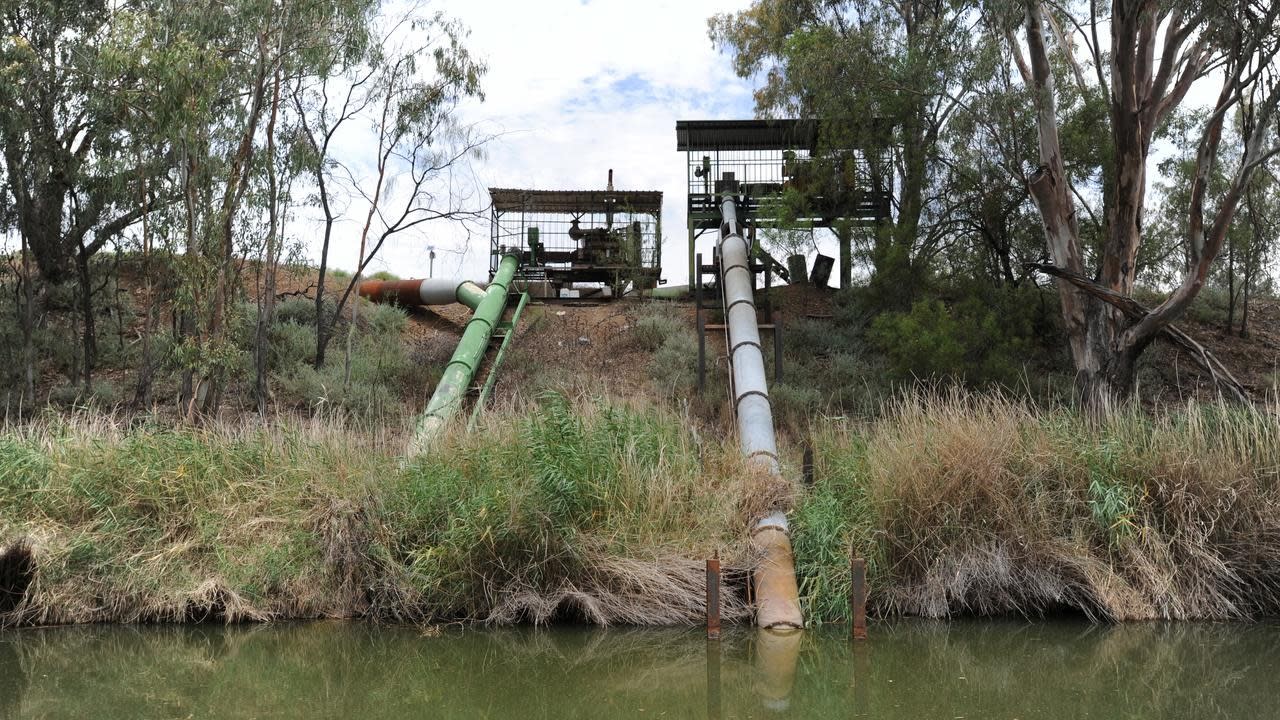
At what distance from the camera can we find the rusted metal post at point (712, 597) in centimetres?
859

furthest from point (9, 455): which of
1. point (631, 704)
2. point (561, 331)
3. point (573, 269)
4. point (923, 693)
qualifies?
point (573, 269)

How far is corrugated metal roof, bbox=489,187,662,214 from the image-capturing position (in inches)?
902

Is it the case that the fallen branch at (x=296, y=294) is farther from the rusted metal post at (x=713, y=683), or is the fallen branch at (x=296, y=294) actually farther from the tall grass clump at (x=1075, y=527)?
the rusted metal post at (x=713, y=683)

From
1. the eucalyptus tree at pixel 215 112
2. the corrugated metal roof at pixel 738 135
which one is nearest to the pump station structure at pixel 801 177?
the corrugated metal roof at pixel 738 135

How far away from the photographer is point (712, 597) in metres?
8.61

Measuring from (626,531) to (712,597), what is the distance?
3.88 ft

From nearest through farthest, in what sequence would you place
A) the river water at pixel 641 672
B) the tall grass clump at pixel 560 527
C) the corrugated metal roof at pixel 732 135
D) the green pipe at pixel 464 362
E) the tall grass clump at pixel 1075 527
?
the river water at pixel 641 672 < the tall grass clump at pixel 560 527 < the tall grass clump at pixel 1075 527 < the green pipe at pixel 464 362 < the corrugated metal roof at pixel 732 135

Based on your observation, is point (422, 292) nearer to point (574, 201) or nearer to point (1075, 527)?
point (574, 201)

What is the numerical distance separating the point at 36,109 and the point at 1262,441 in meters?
18.6

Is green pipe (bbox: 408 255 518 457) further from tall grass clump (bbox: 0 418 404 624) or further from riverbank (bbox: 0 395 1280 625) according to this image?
riverbank (bbox: 0 395 1280 625)

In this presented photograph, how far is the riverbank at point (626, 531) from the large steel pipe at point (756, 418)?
9.1 inches

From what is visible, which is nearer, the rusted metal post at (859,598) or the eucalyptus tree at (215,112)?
the rusted metal post at (859,598)

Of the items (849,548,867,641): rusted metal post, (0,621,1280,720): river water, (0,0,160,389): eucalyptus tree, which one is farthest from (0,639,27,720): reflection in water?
(0,0,160,389): eucalyptus tree

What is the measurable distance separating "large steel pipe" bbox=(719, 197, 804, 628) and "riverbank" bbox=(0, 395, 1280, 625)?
0.23 metres
